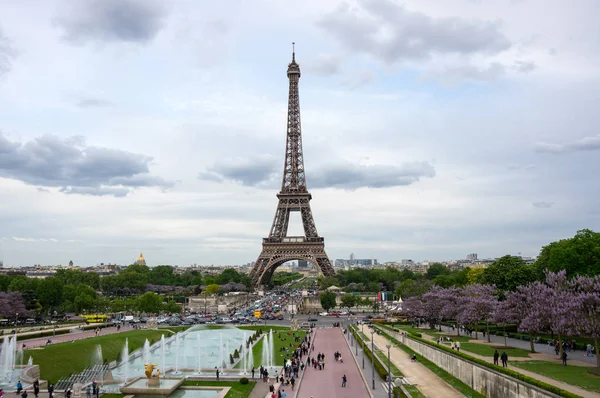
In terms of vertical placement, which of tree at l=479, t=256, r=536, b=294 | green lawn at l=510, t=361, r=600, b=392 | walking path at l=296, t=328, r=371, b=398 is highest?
tree at l=479, t=256, r=536, b=294

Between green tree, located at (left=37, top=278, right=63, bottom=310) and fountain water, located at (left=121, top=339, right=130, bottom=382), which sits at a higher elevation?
green tree, located at (left=37, top=278, right=63, bottom=310)

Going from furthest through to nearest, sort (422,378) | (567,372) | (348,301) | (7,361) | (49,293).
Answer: (348,301) → (49,293) → (7,361) → (422,378) → (567,372)

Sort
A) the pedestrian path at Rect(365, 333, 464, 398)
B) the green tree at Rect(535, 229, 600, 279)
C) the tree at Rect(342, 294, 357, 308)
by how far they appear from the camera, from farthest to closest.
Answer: the tree at Rect(342, 294, 357, 308)
the green tree at Rect(535, 229, 600, 279)
the pedestrian path at Rect(365, 333, 464, 398)

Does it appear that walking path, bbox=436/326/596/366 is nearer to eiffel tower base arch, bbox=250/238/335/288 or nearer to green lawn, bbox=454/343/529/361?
green lawn, bbox=454/343/529/361

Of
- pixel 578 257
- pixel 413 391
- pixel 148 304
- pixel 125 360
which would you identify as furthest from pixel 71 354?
pixel 578 257

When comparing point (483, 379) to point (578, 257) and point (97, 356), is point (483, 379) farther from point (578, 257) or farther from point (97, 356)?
point (97, 356)

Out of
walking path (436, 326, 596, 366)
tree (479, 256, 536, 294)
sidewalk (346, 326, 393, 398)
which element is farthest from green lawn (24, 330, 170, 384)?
tree (479, 256, 536, 294)
